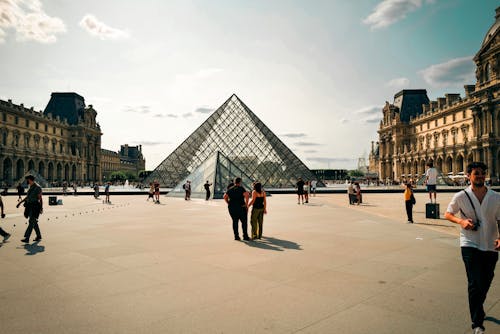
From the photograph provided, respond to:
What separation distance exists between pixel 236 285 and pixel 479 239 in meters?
2.45

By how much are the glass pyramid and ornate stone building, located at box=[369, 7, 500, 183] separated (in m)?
36.9

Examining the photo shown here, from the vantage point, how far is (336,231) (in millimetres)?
7957

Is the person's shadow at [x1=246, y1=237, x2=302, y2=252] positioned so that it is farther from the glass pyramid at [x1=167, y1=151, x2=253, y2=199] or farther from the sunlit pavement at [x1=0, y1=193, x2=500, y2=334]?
the glass pyramid at [x1=167, y1=151, x2=253, y2=199]

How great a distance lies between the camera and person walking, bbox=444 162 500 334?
2746 mm

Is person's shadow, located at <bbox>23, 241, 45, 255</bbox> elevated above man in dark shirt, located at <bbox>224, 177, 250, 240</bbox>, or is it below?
below

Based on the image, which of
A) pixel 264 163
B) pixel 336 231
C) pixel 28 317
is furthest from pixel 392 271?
pixel 264 163

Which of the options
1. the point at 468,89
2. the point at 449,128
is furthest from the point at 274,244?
the point at 449,128

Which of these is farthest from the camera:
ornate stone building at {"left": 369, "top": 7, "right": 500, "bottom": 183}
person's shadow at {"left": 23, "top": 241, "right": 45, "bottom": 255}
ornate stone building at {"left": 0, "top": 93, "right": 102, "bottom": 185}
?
ornate stone building at {"left": 0, "top": 93, "right": 102, "bottom": 185}

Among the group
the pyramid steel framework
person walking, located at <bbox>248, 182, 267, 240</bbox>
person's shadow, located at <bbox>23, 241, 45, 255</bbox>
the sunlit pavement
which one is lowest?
the sunlit pavement

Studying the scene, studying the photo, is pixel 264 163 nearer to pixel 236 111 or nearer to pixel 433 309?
pixel 236 111

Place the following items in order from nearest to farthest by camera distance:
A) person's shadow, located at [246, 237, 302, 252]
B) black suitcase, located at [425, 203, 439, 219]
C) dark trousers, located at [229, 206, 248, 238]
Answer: person's shadow, located at [246, 237, 302, 252] → dark trousers, located at [229, 206, 248, 238] → black suitcase, located at [425, 203, 439, 219]

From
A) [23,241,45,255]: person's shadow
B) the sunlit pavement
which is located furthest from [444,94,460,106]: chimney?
[23,241,45,255]: person's shadow

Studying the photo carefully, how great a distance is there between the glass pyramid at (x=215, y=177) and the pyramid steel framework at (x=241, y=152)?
8556 mm

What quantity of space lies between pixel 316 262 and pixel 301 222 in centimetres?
468
